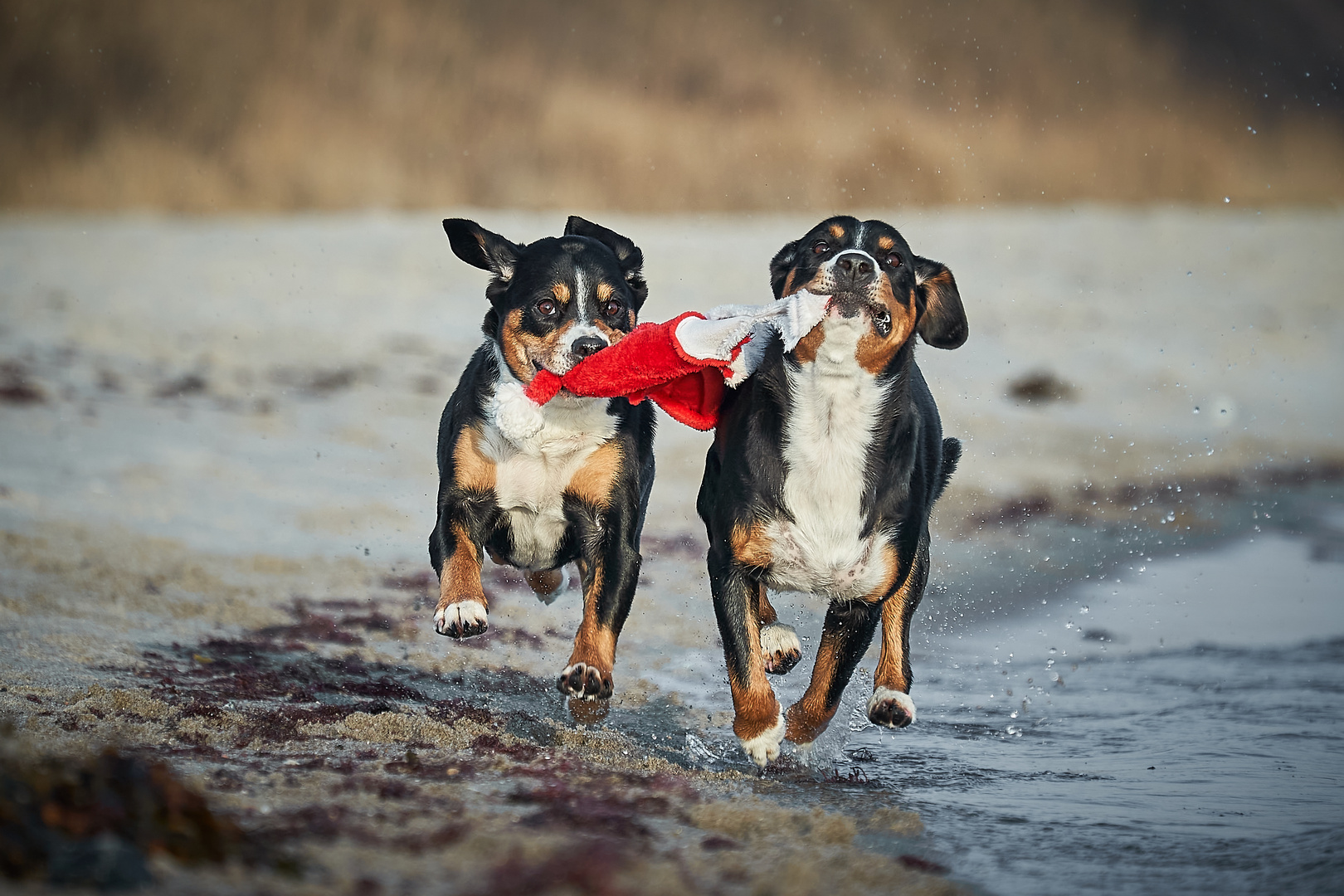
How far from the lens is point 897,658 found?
546cm

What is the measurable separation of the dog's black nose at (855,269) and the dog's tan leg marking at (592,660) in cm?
156

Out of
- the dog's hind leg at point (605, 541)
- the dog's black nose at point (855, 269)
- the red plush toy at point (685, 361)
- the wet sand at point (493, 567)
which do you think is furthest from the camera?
the dog's hind leg at point (605, 541)

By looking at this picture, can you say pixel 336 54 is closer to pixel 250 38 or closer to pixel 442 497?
pixel 250 38

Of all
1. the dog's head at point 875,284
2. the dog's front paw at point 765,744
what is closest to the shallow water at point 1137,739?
the dog's front paw at point 765,744

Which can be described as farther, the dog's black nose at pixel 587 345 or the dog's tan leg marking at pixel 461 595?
the dog's black nose at pixel 587 345

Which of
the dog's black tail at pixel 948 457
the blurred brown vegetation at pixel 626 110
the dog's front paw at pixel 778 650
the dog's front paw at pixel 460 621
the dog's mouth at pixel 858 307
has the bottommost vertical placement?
the dog's front paw at pixel 460 621

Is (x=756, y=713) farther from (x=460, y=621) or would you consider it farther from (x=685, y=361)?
(x=685, y=361)

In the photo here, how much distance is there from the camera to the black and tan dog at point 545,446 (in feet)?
18.0

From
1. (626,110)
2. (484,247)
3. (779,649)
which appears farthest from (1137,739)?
(626,110)

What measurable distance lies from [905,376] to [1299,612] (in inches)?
172

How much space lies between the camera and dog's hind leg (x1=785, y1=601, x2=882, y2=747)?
16.9ft

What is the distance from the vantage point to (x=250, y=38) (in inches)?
997

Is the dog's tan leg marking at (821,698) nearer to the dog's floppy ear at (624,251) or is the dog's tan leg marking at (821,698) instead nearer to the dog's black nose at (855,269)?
the dog's black nose at (855,269)

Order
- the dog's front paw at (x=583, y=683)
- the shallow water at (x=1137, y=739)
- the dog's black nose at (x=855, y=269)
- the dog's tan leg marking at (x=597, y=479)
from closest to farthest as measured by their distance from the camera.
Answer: the shallow water at (x=1137, y=739) < the dog's black nose at (x=855, y=269) < the dog's front paw at (x=583, y=683) < the dog's tan leg marking at (x=597, y=479)
